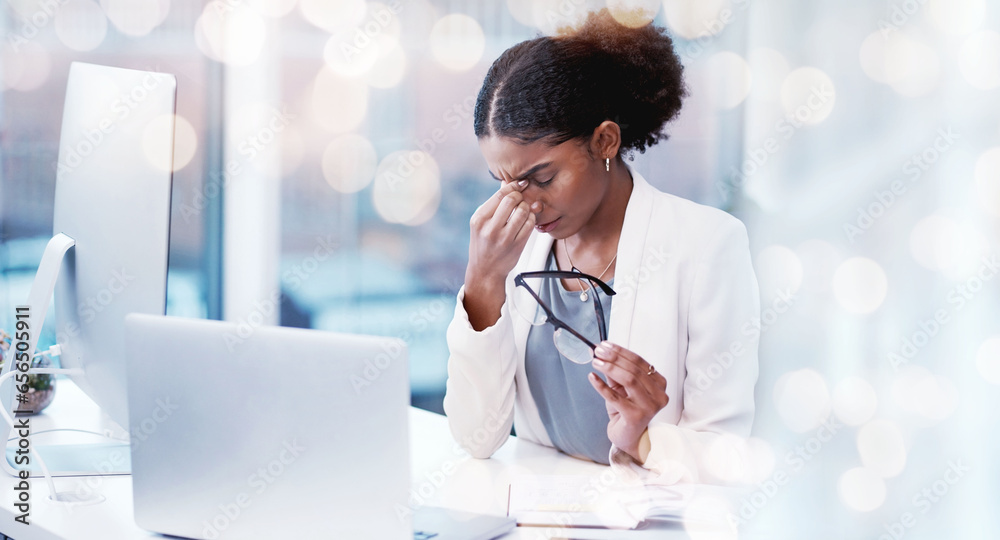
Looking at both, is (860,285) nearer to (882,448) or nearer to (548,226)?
(882,448)

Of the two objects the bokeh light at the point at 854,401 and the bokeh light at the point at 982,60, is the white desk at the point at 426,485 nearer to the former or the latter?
the bokeh light at the point at 854,401

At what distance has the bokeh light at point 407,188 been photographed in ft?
7.30

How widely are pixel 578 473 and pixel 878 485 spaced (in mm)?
854

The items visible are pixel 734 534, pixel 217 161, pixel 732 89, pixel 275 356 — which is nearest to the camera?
pixel 275 356

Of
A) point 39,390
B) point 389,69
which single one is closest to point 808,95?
point 389,69

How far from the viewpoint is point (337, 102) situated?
2311 mm

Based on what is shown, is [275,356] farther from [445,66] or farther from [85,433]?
[445,66]

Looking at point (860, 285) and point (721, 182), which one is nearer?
point (860, 285)

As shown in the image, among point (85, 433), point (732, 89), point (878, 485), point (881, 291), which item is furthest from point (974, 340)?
point (85, 433)

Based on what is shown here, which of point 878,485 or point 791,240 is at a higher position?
point 791,240

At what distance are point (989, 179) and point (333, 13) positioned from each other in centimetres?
188

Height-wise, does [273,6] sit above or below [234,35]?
above

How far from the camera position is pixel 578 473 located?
0.98m

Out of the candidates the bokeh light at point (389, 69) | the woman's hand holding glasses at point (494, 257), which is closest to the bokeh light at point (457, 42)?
the bokeh light at point (389, 69)
